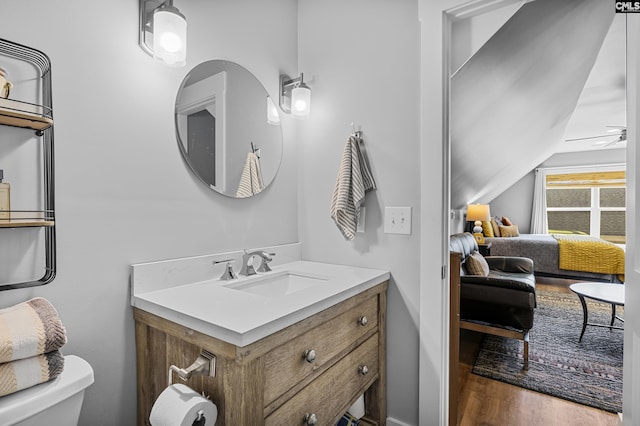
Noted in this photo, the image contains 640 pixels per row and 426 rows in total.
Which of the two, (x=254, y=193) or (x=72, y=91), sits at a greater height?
(x=72, y=91)

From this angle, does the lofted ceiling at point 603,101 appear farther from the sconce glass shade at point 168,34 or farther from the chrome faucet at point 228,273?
the chrome faucet at point 228,273

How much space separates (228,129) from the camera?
4.72ft

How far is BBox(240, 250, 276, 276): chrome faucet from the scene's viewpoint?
1.42 meters

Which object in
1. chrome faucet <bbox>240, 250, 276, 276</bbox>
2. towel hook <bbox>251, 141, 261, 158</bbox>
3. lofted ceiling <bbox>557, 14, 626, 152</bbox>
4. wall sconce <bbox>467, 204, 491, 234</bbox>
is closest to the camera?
chrome faucet <bbox>240, 250, 276, 276</bbox>

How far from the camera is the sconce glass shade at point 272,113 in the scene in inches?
64.6

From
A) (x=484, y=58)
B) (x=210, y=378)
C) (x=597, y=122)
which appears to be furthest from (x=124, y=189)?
(x=597, y=122)

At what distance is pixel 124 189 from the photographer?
1098mm

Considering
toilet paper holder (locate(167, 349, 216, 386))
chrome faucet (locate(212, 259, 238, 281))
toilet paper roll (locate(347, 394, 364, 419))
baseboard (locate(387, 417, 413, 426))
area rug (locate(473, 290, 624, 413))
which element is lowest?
area rug (locate(473, 290, 624, 413))

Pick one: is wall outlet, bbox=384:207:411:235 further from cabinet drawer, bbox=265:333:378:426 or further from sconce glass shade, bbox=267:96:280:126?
sconce glass shade, bbox=267:96:280:126

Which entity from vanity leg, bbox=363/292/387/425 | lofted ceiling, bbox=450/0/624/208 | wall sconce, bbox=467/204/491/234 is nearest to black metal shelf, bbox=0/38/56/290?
vanity leg, bbox=363/292/387/425

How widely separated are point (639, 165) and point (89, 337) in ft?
5.67

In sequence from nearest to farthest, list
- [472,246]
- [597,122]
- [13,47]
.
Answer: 1. [13,47]
2. [472,246]
3. [597,122]

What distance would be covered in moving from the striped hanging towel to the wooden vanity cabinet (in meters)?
0.33

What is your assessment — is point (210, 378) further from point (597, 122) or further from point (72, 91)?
point (597, 122)
